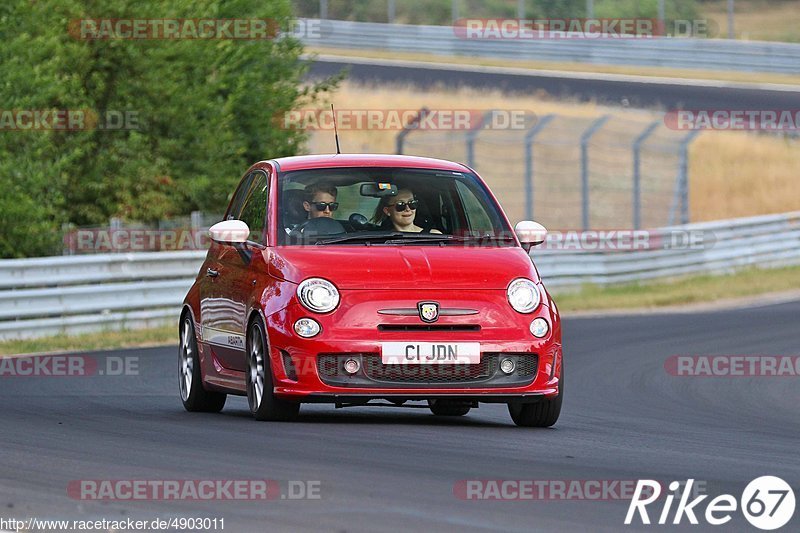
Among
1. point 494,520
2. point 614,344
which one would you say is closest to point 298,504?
point 494,520

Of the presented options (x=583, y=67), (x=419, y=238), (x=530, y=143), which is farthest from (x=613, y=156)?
(x=419, y=238)

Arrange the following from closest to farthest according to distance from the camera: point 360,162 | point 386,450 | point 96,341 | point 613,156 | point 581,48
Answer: point 386,450, point 360,162, point 96,341, point 613,156, point 581,48

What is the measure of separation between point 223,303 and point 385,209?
1.19 metres

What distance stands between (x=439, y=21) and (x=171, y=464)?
4992 cm

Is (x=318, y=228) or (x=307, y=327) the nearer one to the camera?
(x=307, y=327)

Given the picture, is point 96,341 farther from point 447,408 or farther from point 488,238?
point 488,238

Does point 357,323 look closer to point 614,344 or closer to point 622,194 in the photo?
point 614,344

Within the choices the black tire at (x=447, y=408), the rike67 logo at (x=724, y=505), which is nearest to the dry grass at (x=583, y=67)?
the black tire at (x=447, y=408)

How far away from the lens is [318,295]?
31.9 ft

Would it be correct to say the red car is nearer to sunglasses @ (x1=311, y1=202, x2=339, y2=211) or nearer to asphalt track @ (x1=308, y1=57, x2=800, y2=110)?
sunglasses @ (x1=311, y1=202, x2=339, y2=211)

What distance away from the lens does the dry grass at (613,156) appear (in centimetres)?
3697

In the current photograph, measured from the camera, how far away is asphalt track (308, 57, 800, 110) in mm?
42812

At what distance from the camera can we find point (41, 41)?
23266 mm

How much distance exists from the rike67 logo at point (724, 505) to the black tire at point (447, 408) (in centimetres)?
373
